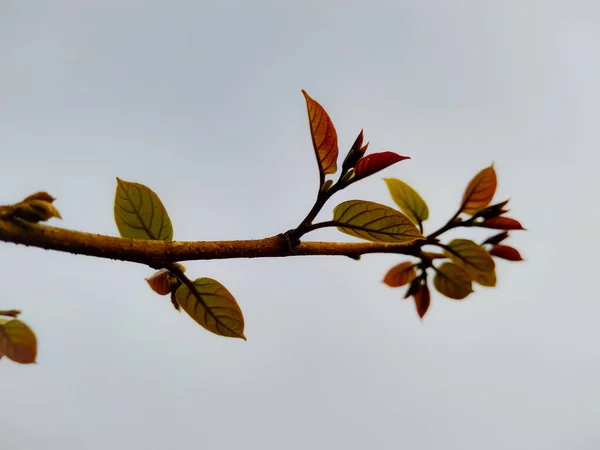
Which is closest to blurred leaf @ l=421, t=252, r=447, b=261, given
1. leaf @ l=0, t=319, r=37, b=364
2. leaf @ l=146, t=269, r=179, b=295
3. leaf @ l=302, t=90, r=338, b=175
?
leaf @ l=302, t=90, r=338, b=175

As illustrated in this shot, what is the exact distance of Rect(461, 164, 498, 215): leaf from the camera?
3.77 ft

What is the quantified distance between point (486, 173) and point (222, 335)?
0.68m

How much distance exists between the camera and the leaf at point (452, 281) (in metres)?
1.15

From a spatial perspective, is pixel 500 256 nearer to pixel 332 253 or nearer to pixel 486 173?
pixel 486 173

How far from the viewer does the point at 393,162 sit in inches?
33.7

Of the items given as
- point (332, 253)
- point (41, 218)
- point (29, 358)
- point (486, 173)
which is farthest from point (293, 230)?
point (486, 173)

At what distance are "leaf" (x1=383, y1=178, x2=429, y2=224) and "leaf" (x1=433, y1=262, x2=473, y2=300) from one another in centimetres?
12

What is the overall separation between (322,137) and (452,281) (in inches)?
19.9

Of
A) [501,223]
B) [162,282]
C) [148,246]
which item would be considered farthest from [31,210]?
[501,223]

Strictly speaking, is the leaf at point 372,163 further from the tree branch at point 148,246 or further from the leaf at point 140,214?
the leaf at point 140,214

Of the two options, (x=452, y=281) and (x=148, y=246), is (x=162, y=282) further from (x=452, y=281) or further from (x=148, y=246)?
(x=452, y=281)

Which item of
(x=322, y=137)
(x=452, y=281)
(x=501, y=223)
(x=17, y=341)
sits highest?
(x=322, y=137)

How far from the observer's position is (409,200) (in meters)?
1.18

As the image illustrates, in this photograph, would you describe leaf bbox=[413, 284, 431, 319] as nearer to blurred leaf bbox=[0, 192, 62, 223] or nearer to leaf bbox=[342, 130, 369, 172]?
leaf bbox=[342, 130, 369, 172]
